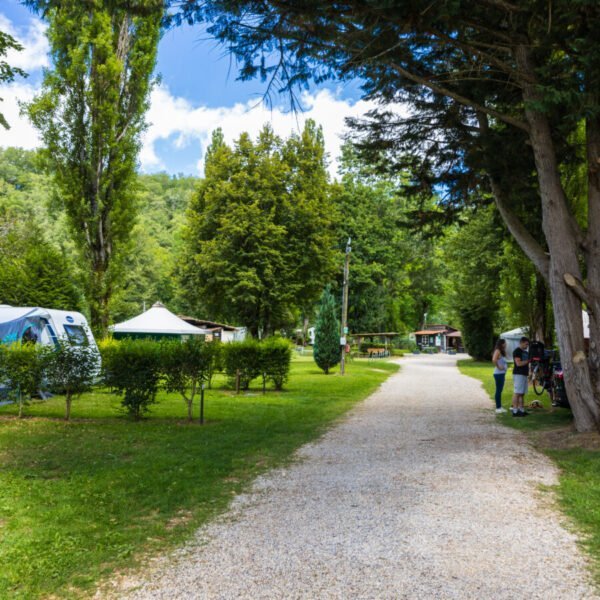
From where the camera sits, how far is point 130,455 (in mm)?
7016

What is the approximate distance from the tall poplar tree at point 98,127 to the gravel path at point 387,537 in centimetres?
1202

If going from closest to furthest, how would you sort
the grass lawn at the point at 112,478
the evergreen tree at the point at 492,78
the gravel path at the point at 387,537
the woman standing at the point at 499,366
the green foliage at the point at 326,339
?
the gravel path at the point at 387,537 → the grass lawn at the point at 112,478 → the evergreen tree at the point at 492,78 → the woman standing at the point at 499,366 → the green foliage at the point at 326,339

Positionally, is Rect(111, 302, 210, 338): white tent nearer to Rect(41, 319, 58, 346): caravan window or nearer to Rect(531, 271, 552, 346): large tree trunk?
Rect(41, 319, 58, 346): caravan window

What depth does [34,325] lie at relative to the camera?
41.7ft

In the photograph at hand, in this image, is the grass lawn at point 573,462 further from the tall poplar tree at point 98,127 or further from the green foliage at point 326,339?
the tall poplar tree at point 98,127

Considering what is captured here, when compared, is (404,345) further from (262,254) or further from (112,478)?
(112,478)

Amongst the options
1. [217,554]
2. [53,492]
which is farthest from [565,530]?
[53,492]

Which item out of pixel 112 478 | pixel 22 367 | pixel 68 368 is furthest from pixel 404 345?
pixel 112 478

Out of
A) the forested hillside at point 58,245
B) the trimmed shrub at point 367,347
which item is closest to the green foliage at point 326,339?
the forested hillside at point 58,245

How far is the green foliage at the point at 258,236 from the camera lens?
25703 mm

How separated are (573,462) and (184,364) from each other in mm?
6584

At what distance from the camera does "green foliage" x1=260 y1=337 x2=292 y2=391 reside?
1475 cm

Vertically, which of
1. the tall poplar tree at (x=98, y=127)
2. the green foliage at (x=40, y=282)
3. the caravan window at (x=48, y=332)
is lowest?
the caravan window at (x=48, y=332)

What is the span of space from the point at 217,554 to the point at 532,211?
9.31m
